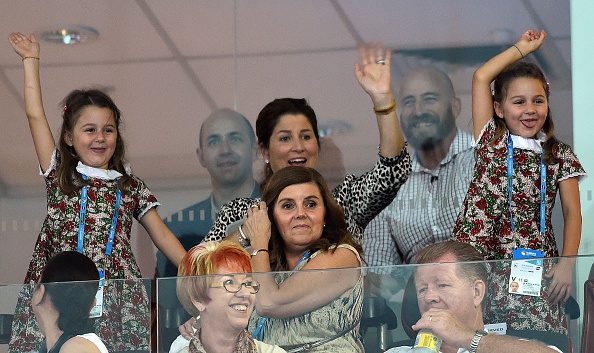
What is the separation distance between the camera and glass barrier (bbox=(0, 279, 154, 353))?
3.77 m

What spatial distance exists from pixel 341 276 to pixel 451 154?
8.62 feet

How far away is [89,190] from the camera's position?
511 centimetres

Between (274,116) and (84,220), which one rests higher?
(274,116)

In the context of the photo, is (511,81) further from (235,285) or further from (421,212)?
(235,285)

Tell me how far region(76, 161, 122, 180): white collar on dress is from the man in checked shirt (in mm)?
1411

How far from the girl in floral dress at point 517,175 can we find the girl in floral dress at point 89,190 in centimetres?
136

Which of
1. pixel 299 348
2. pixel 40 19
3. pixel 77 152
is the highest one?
pixel 40 19

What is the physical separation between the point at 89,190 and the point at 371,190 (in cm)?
123

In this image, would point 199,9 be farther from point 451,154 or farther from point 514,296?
point 514,296

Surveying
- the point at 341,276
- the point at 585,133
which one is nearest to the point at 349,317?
the point at 341,276

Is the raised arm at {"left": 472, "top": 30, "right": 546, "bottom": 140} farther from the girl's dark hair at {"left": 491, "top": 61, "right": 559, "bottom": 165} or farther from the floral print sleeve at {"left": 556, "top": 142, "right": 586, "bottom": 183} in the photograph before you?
the floral print sleeve at {"left": 556, "top": 142, "right": 586, "bottom": 183}

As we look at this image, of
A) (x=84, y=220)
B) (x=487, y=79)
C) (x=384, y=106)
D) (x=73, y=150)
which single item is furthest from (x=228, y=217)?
(x=487, y=79)

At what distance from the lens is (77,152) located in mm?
5199

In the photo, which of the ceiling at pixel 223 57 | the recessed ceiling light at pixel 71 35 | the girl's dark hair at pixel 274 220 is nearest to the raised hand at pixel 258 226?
the girl's dark hair at pixel 274 220
